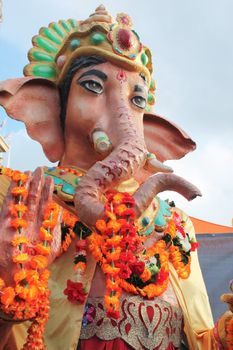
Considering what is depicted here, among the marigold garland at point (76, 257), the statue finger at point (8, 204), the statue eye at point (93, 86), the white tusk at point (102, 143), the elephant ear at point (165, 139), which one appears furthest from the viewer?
the elephant ear at point (165, 139)

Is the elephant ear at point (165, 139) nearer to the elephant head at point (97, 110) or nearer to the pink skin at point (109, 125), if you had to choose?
the elephant head at point (97, 110)

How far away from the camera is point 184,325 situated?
245 cm

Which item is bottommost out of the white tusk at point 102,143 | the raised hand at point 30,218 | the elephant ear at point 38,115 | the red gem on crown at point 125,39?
the raised hand at point 30,218

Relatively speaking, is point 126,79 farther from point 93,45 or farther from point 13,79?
point 13,79

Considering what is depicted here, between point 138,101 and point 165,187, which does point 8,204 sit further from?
point 138,101

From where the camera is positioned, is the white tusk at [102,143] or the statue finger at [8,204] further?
the white tusk at [102,143]

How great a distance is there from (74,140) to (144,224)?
1.86 ft

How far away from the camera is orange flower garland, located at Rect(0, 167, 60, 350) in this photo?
1641 millimetres

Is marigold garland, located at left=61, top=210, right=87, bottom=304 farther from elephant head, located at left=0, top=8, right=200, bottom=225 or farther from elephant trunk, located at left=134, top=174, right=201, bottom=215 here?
elephant trunk, located at left=134, top=174, right=201, bottom=215

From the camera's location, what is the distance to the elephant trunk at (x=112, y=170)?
7.23 ft

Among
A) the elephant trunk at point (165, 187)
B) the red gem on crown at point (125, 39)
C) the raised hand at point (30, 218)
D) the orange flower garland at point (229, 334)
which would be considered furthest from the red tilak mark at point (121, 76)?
the orange flower garland at point (229, 334)

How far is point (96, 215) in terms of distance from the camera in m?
2.16

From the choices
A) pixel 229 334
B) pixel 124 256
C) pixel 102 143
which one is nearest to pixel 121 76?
pixel 102 143

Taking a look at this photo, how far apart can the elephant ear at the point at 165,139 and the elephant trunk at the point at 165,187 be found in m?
0.88
